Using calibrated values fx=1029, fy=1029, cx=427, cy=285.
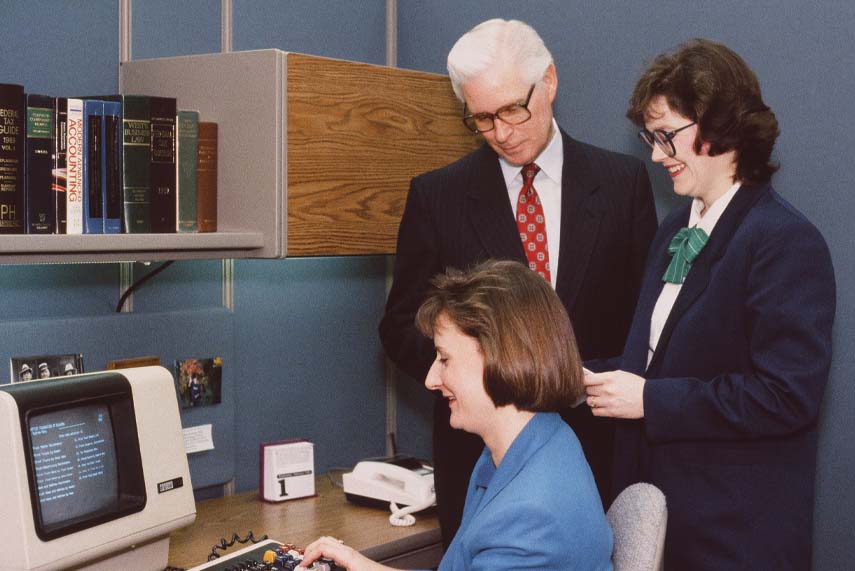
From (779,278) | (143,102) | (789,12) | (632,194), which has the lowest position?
(779,278)

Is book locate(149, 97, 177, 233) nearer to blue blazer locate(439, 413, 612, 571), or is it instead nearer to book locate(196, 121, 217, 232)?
book locate(196, 121, 217, 232)

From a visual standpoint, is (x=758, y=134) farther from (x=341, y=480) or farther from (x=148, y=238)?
(x=341, y=480)

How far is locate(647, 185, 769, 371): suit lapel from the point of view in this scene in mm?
1854

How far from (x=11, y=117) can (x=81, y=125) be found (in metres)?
0.14

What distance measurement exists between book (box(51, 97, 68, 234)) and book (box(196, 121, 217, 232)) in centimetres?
34

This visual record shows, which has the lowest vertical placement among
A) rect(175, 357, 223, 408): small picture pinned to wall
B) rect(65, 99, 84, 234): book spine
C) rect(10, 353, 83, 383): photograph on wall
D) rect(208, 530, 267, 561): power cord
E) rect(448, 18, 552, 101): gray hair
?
rect(208, 530, 267, 561): power cord

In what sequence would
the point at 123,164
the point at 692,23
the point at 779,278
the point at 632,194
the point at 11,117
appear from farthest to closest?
the point at 692,23 < the point at 632,194 < the point at 123,164 < the point at 11,117 < the point at 779,278

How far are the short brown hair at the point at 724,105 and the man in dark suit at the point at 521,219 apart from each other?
37 centimetres

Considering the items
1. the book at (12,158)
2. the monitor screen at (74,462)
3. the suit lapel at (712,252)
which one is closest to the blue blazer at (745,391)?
the suit lapel at (712,252)

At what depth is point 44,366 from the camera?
226 cm

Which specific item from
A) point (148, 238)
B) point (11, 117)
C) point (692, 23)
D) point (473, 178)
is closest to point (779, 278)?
point (473, 178)

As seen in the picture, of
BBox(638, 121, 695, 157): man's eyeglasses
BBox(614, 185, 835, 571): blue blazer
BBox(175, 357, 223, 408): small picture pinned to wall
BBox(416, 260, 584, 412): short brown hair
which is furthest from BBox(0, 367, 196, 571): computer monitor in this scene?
BBox(638, 121, 695, 157): man's eyeglasses

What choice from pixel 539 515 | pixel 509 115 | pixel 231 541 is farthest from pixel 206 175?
pixel 539 515

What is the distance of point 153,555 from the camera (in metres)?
1.95
